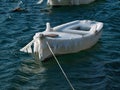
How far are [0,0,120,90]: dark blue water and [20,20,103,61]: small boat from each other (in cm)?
51

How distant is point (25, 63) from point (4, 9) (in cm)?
1338

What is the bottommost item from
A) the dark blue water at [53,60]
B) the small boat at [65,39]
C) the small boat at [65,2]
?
the dark blue water at [53,60]

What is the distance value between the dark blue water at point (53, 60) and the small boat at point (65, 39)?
1.66 ft

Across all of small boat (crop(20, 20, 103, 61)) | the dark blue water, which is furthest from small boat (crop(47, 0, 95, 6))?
small boat (crop(20, 20, 103, 61))

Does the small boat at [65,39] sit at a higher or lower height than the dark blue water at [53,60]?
higher

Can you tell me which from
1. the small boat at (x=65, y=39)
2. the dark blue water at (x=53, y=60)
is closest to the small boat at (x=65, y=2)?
the dark blue water at (x=53, y=60)

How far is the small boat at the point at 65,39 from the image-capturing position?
2139 cm

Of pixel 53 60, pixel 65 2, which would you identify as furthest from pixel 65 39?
pixel 65 2

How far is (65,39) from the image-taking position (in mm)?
22125

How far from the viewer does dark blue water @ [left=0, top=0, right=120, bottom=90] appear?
19.6 metres

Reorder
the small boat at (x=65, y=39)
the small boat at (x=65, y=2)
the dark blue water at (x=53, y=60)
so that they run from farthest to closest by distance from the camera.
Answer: the small boat at (x=65, y=2)
the small boat at (x=65, y=39)
the dark blue water at (x=53, y=60)

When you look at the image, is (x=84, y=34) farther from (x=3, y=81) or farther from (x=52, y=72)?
(x=3, y=81)

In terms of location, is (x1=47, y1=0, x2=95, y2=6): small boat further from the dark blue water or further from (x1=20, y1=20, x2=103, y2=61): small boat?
(x1=20, y1=20, x2=103, y2=61): small boat

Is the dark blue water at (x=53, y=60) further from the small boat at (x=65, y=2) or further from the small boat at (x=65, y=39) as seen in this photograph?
the small boat at (x=65, y=2)
